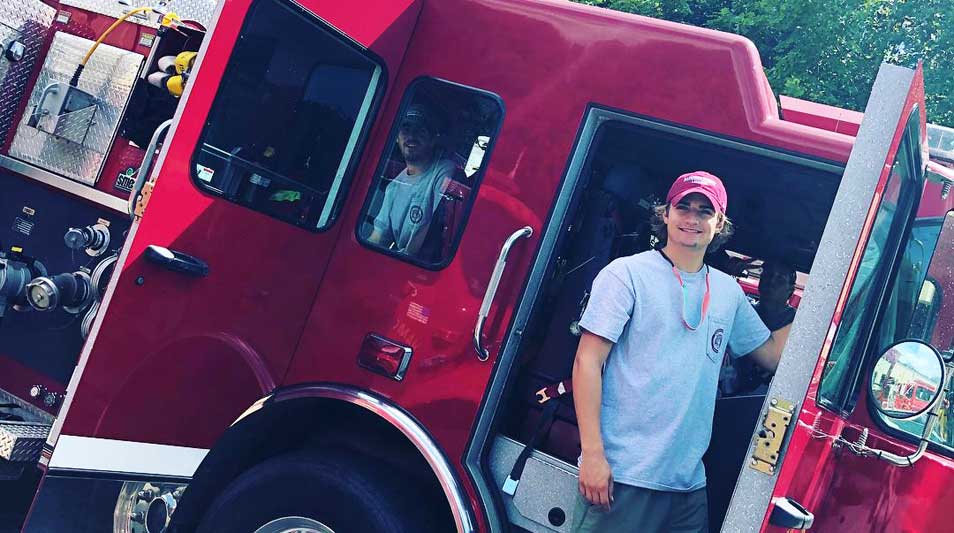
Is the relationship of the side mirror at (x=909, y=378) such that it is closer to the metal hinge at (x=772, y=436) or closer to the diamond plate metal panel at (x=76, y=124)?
the metal hinge at (x=772, y=436)

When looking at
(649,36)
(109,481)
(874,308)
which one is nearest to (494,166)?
(649,36)

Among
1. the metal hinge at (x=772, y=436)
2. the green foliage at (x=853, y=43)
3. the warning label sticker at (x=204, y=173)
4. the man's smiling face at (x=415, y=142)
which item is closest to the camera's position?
the metal hinge at (x=772, y=436)

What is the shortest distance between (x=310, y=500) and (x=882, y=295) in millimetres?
2155

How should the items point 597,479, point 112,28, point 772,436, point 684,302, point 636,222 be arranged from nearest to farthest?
point 772,436 → point 597,479 → point 684,302 → point 636,222 → point 112,28

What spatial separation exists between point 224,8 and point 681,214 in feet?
5.63

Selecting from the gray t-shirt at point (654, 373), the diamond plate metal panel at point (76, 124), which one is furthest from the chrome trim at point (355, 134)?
the diamond plate metal panel at point (76, 124)

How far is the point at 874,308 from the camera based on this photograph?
3062 millimetres

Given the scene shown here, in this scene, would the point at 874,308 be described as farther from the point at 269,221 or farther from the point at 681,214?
the point at 269,221

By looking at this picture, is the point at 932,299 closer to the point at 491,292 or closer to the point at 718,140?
the point at 718,140

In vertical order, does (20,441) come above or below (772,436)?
below

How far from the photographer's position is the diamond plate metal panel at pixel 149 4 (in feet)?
14.0

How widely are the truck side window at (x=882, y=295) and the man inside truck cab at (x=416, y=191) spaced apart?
143cm

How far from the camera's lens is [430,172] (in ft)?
10.8

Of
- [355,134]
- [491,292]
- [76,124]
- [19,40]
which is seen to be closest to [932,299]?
[491,292]
